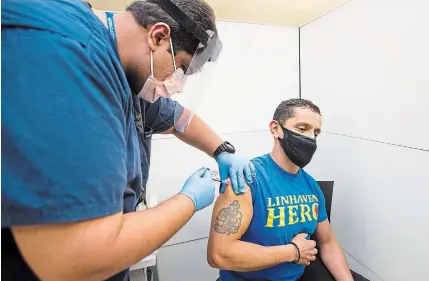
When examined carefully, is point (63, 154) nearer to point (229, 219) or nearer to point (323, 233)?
point (229, 219)

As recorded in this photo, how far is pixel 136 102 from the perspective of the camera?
0.95 m

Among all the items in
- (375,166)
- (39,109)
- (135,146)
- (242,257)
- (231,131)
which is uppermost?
(39,109)

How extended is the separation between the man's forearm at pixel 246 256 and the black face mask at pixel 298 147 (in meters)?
0.50

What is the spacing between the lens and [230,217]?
1223mm

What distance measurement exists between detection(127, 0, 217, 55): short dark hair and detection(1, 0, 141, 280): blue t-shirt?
24 centimetres

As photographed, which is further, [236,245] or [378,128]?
[378,128]

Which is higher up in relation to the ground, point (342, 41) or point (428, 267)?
point (342, 41)

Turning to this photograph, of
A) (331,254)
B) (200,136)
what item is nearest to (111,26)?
(200,136)

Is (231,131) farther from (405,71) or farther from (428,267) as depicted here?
(428,267)

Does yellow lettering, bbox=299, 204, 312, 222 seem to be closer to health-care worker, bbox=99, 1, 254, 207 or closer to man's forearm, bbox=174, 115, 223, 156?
health-care worker, bbox=99, 1, 254, 207

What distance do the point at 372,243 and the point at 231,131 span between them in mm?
1285

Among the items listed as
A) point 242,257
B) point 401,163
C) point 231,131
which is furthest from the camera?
point 231,131

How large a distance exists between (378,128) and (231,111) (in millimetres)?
1063

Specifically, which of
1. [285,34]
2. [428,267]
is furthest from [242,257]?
[285,34]
